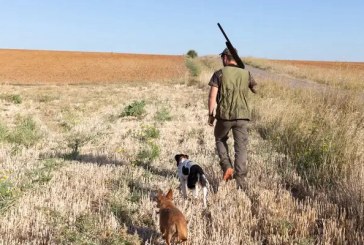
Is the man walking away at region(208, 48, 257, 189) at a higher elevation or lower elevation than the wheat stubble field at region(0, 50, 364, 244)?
higher

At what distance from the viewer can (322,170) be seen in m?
6.01

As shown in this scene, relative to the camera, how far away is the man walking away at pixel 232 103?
5.62 metres

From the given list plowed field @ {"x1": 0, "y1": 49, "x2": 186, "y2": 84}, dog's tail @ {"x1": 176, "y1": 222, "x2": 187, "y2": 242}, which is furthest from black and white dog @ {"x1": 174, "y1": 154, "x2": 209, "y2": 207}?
plowed field @ {"x1": 0, "y1": 49, "x2": 186, "y2": 84}

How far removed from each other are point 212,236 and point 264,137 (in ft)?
17.9

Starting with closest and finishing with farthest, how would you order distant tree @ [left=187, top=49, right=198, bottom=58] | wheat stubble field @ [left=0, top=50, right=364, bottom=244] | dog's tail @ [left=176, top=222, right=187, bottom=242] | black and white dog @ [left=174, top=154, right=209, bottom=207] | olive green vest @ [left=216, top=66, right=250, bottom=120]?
dog's tail @ [left=176, top=222, right=187, bottom=242], wheat stubble field @ [left=0, top=50, right=364, bottom=244], black and white dog @ [left=174, top=154, right=209, bottom=207], olive green vest @ [left=216, top=66, right=250, bottom=120], distant tree @ [left=187, top=49, right=198, bottom=58]

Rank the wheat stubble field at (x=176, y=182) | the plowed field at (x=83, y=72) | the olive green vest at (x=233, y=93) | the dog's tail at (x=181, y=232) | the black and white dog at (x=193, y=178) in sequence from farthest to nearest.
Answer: the plowed field at (x=83, y=72)
the olive green vest at (x=233, y=93)
the black and white dog at (x=193, y=178)
the wheat stubble field at (x=176, y=182)
the dog's tail at (x=181, y=232)

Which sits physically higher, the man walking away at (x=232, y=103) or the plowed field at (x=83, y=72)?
the man walking away at (x=232, y=103)

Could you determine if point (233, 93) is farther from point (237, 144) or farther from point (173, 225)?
point (173, 225)

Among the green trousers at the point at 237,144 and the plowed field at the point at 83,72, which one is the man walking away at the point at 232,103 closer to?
the green trousers at the point at 237,144

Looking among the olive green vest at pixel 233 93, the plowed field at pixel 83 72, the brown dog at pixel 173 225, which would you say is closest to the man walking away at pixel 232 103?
the olive green vest at pixel 233 93

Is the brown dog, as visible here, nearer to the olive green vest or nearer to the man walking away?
the man walking away

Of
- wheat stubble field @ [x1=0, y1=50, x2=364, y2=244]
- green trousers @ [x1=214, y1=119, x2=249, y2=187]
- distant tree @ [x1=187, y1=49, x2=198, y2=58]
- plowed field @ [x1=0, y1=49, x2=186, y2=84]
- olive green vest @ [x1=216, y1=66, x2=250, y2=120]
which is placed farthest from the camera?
distant tree @ [x1=187, y1=49, x2=198, y2=58]

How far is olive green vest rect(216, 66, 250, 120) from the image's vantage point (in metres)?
5.61

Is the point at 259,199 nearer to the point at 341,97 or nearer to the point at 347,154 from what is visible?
the point at 347,154
